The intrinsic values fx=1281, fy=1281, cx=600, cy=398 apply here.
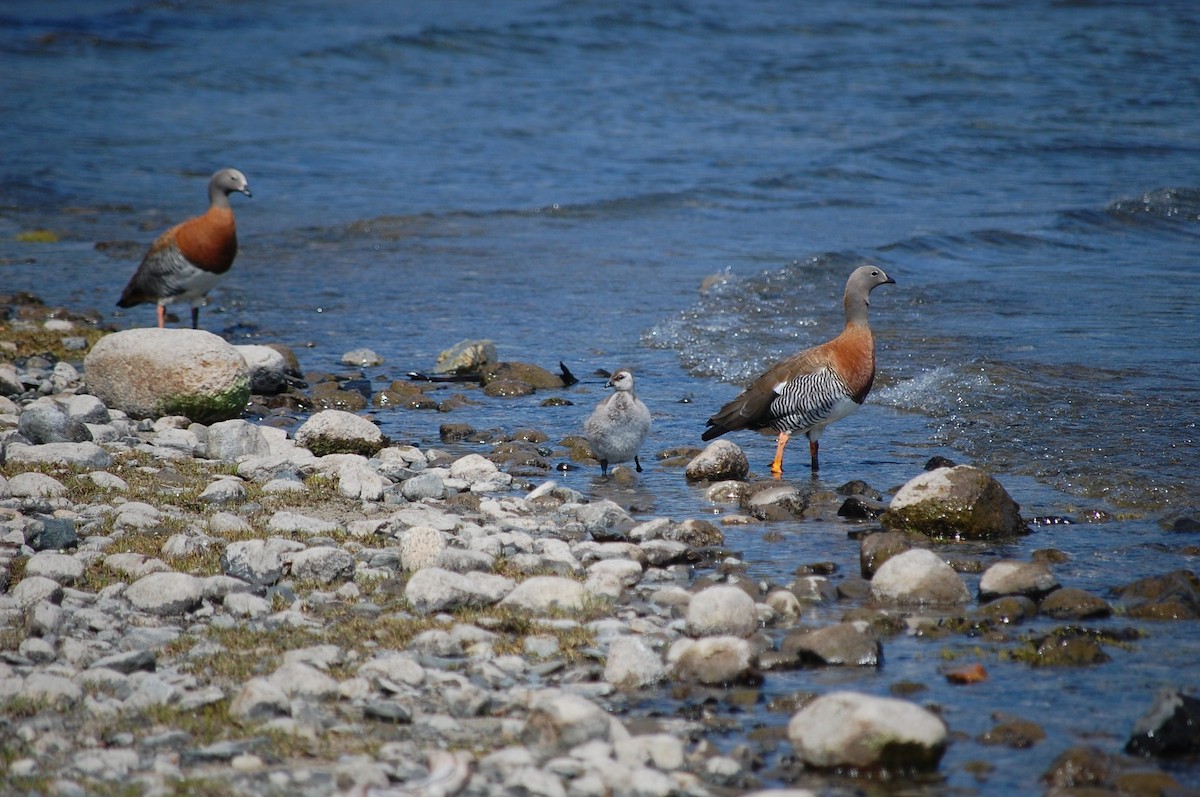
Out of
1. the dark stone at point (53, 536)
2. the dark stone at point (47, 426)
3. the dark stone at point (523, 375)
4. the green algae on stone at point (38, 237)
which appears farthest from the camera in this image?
the green algae on stone at point (38, 237)

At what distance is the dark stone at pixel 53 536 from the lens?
273 inches

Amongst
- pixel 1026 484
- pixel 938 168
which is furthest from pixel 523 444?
pixel 938 168

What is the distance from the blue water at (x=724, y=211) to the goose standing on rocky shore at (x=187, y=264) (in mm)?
535

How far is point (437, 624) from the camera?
Answer: 243 inches

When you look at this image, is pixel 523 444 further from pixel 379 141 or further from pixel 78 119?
pixel 78 119

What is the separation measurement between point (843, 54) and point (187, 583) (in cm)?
3283

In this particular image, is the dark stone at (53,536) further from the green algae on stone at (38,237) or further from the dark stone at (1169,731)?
the green algae on stone at (38,237)

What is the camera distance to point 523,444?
399 inches

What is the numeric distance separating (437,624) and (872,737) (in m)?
2.27

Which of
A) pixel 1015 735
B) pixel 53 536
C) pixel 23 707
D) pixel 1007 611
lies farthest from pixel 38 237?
pixel 1015 735

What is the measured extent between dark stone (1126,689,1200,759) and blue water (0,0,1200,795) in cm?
20

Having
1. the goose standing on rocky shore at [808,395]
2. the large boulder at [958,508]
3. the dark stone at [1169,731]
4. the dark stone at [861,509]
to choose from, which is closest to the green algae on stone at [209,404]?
the goose standing on rocky shore at [808,395]

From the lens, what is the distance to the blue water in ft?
31.2

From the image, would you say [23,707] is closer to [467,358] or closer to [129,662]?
[129,662]
